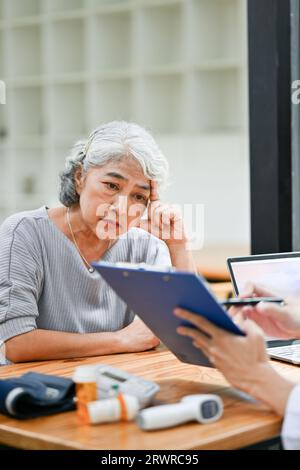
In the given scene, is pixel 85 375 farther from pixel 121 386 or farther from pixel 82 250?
pixel 82 250

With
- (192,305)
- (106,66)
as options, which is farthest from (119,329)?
(106,66)

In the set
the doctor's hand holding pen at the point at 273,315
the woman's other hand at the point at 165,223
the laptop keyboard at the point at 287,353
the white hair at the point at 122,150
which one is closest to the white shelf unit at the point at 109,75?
the woman's other hand at the point at 165,223

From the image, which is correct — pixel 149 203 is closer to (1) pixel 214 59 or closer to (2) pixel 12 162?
(1) pixel 214 59

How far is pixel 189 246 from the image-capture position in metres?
2.23

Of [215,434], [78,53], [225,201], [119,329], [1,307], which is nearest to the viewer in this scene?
[215,434]

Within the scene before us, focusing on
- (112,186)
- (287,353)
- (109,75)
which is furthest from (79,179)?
(109,75)

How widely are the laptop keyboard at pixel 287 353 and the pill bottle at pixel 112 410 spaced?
56 centimetres

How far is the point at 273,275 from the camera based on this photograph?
1.97 meters

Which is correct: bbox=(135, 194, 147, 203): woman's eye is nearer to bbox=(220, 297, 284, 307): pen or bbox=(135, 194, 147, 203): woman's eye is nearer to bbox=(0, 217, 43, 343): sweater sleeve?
bbox=(0, 217, 43, 343): sweater sleeve

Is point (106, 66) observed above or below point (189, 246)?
above

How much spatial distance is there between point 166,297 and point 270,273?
2.08ft

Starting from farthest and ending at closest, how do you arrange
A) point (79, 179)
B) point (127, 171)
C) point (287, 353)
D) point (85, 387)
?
1. point (79, 179)
2. point (127, 171)
3. point (287, 353)
4. point (85, 387)

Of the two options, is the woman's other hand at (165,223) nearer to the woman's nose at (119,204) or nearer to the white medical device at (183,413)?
the woman's nose at (119,204)

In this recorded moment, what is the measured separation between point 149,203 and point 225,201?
303 centimetres
